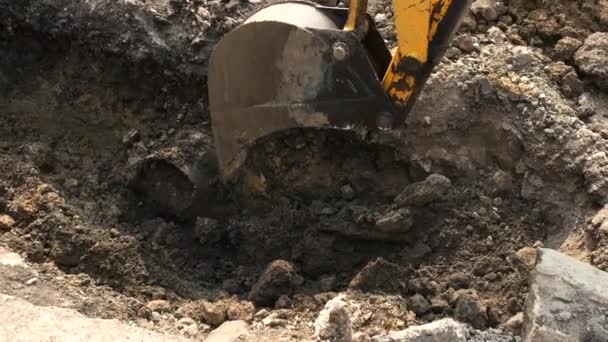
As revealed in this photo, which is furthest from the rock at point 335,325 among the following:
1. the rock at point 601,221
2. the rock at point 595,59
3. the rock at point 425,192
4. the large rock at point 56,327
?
the rock at point 595,59

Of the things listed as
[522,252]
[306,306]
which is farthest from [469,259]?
[306,306]

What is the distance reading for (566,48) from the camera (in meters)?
4.88

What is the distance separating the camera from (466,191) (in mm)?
4527

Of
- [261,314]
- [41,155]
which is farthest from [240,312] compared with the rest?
[41,155]

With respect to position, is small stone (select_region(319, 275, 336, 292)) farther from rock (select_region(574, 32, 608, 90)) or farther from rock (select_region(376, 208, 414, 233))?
rock (select_region(574, 32, 608, 90))

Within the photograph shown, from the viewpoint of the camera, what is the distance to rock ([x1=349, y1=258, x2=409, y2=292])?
411 cm

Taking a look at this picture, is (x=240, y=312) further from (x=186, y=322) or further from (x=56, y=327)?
(x=56, y=327)

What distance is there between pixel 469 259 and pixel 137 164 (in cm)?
195

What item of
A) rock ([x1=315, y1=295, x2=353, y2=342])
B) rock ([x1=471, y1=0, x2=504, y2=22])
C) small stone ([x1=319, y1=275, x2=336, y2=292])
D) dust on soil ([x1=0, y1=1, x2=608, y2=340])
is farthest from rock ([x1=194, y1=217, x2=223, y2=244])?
rock ([x1=471, y1=0, x2=504, y2=22])

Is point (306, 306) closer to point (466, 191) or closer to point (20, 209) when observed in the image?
point (466, 191)

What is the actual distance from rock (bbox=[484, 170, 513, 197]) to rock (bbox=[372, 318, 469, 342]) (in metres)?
1.12

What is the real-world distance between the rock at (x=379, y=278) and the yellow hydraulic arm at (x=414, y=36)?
774mm

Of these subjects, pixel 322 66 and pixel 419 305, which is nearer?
pixel 419 305

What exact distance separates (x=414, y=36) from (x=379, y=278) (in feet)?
3.83
